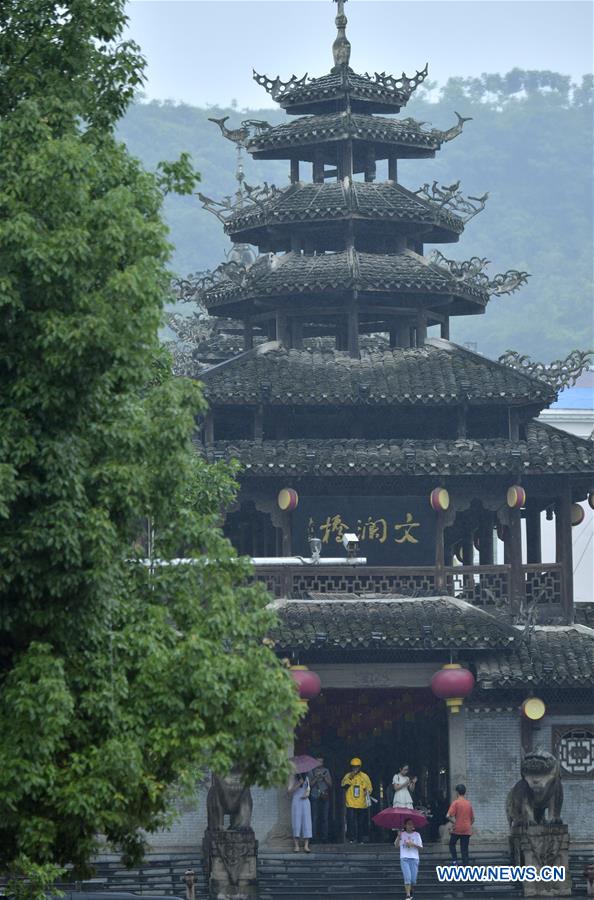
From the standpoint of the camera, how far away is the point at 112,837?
20.0 m

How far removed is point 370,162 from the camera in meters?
40.5

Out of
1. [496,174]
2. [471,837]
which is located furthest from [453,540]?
[496,174]

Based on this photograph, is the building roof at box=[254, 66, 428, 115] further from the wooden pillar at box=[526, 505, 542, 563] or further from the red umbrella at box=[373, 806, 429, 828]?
Result: the red umbrella at box=[373, 806, 429, 828]

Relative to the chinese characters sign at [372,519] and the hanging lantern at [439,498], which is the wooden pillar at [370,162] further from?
the hanging lantern at [439,498]

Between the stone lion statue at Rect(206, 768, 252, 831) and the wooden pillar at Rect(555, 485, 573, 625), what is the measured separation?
21.9 ft

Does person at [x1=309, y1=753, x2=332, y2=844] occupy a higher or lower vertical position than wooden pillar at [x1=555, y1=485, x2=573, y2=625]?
lower

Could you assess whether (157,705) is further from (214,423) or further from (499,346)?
(499,346)

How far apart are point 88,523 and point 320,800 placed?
18.8 meters

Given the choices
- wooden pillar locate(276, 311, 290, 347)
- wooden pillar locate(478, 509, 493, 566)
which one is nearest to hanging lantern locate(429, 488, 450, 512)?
wooden pillar locate(478, 509, 493, 566)

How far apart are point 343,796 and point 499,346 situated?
96.9 meters

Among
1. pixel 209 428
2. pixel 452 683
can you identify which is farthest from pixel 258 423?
pixel 452 683

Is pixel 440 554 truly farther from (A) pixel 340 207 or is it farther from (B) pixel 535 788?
(A) pixel 340 207

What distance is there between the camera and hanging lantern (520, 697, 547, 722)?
117 feet

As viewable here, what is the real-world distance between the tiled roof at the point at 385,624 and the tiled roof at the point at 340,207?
274 inches
